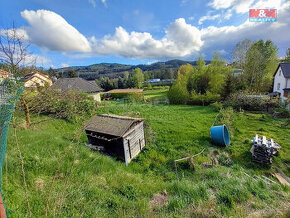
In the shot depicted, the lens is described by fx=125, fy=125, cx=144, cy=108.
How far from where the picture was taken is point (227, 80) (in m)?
19.6

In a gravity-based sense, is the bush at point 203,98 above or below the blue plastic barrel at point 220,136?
above

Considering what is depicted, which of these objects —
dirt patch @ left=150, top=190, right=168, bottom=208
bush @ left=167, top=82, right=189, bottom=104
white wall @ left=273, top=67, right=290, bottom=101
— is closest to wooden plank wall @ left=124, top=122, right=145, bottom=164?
dirt patch @ left=150, top=190, right=168, bottom=208

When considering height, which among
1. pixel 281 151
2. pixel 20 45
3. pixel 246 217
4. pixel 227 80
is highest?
pixel 20 45

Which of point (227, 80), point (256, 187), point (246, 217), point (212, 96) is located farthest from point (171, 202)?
point (227, 80)

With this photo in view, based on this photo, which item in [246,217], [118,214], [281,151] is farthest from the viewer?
[281,151]

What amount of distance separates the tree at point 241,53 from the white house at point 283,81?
4861mm

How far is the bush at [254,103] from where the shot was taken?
14.7 meters

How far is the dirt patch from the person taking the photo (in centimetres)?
282

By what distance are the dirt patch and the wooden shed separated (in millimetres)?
2759

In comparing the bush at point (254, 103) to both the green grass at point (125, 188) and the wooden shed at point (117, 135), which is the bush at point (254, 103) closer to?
the green grass at point (125, 188)

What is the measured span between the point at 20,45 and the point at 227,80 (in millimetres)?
23083

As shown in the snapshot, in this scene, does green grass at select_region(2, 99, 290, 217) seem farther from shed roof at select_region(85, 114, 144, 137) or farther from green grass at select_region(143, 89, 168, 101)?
green grass at select_region(143, 89, 168, 101)

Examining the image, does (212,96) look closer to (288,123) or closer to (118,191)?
(288,123)

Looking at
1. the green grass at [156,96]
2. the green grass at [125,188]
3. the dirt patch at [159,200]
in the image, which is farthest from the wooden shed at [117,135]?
the green grass at [156,96]
